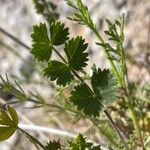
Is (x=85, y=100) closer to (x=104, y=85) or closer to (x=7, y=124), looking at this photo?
(x=104, y=85)

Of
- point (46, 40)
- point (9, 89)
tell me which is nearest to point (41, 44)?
point (46, 40)

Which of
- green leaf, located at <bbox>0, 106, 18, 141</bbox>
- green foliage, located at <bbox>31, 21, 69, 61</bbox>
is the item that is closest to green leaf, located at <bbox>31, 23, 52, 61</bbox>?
green foliage, located at <bbox>31, 21, 69, 61</bbox>

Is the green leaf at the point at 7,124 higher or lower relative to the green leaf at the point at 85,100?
lower

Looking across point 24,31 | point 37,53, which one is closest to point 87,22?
point 37,53

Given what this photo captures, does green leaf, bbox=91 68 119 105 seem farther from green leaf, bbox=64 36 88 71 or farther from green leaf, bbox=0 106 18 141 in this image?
green leaf, bbox=0 106 18 141

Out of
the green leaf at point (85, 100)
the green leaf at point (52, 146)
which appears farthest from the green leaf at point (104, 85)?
the green leaf at point (52, 146)

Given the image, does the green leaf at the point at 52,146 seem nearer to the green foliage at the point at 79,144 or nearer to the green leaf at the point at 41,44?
the green foliage at the point at 79,144

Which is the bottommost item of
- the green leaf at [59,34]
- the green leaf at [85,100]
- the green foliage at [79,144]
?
the green foliage at [79,144]
